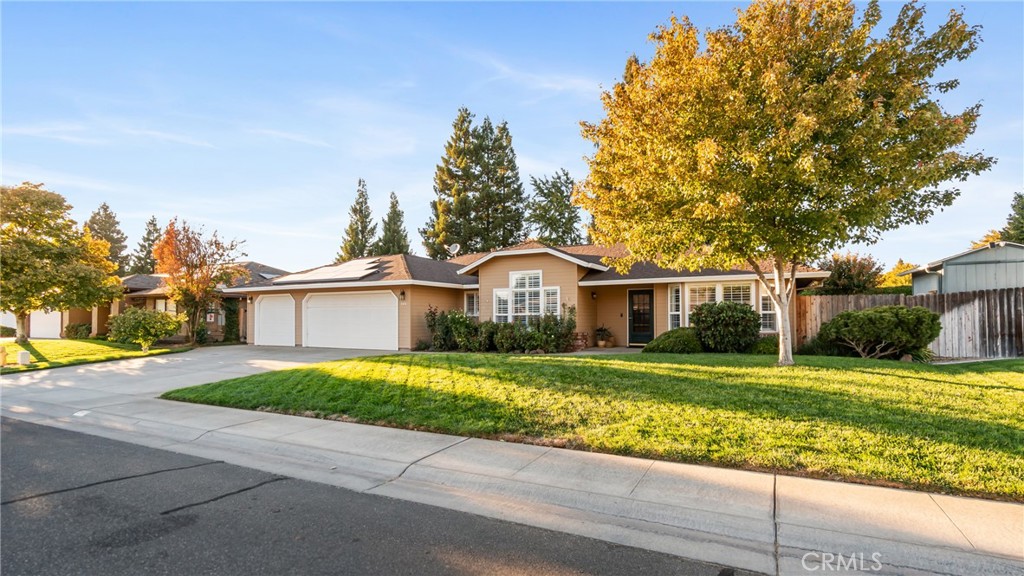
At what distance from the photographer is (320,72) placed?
452 inches

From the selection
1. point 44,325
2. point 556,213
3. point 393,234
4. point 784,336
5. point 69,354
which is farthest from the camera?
point 393,234

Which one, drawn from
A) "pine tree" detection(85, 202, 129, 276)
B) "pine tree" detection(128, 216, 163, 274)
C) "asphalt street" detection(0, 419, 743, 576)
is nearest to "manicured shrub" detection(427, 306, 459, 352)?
"asphalt street" detection(0, 419, 743, 576)

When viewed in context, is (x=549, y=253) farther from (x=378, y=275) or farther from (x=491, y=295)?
(x=378, y=275)

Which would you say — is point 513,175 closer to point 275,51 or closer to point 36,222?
point 36,222

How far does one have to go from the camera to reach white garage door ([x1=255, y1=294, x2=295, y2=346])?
22.5 meters

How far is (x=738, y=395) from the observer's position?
7.48 m

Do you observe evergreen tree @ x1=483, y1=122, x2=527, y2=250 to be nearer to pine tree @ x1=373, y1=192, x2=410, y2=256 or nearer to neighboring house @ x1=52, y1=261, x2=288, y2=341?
pine tree @ x1=373, y1=192, x2=410, y2=256

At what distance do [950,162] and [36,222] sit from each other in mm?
29420

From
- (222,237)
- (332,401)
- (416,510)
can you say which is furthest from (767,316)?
(222,237)

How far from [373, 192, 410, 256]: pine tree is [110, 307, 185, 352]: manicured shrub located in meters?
24.5

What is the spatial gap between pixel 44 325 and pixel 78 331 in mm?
4351

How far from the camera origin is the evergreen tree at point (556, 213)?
3819 centimetres

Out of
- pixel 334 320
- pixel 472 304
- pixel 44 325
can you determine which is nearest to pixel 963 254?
pixel 472 304

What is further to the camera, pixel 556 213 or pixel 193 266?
pixel 556 213
